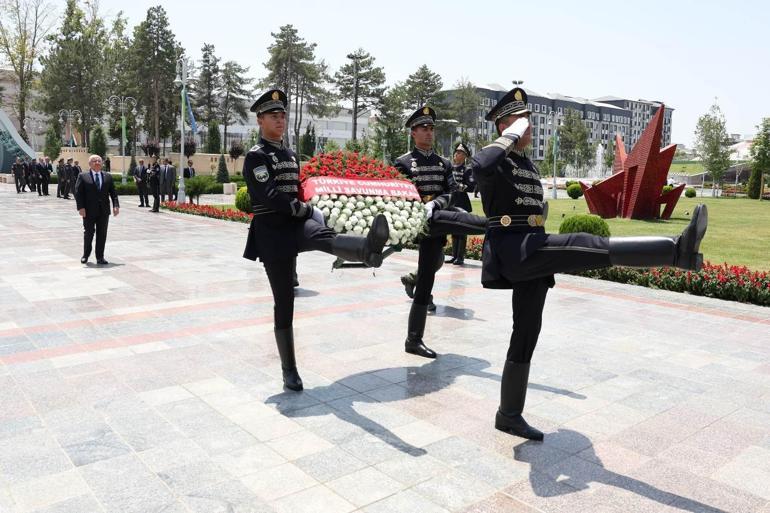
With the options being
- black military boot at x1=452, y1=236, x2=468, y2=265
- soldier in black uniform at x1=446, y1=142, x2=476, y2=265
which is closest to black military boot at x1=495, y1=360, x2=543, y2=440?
soldier in black uniform at x1=446, y1=142, x2=476, y2=265

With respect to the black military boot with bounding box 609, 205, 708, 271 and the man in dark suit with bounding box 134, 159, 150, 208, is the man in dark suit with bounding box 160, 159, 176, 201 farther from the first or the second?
the black military boot with bounding box 609, 205, 708, 271

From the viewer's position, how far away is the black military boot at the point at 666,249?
3379mm

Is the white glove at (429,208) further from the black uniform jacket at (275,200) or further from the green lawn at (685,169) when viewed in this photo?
the green lawn at (685,169)

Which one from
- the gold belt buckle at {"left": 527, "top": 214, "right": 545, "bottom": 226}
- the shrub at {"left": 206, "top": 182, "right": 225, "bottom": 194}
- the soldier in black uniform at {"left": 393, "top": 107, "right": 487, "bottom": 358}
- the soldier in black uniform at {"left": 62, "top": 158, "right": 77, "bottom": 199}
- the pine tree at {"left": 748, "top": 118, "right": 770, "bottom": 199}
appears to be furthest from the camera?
the pine tree at {"left": 748, "top": 118, "right": 770, "bottom": 199}

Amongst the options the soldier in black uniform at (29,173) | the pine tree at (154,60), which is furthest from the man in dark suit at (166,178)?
the pine tree at (154,60)

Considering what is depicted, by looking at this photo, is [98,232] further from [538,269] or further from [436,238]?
[538,269]

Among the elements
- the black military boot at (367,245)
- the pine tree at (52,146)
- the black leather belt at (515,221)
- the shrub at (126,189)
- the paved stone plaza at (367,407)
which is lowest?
the paved stone plaza at (367,407)

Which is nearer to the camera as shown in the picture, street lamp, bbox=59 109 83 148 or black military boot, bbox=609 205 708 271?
black military boot, bbox=609 205 708 271

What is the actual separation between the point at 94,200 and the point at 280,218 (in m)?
8.03

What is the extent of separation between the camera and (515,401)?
4191 millimetres

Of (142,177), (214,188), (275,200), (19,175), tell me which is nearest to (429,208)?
(275,200)

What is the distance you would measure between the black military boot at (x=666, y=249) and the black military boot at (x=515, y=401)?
3.25 feet

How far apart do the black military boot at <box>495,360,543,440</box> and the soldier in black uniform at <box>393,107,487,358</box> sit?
1.65m

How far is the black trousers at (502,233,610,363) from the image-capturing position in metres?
3.68
